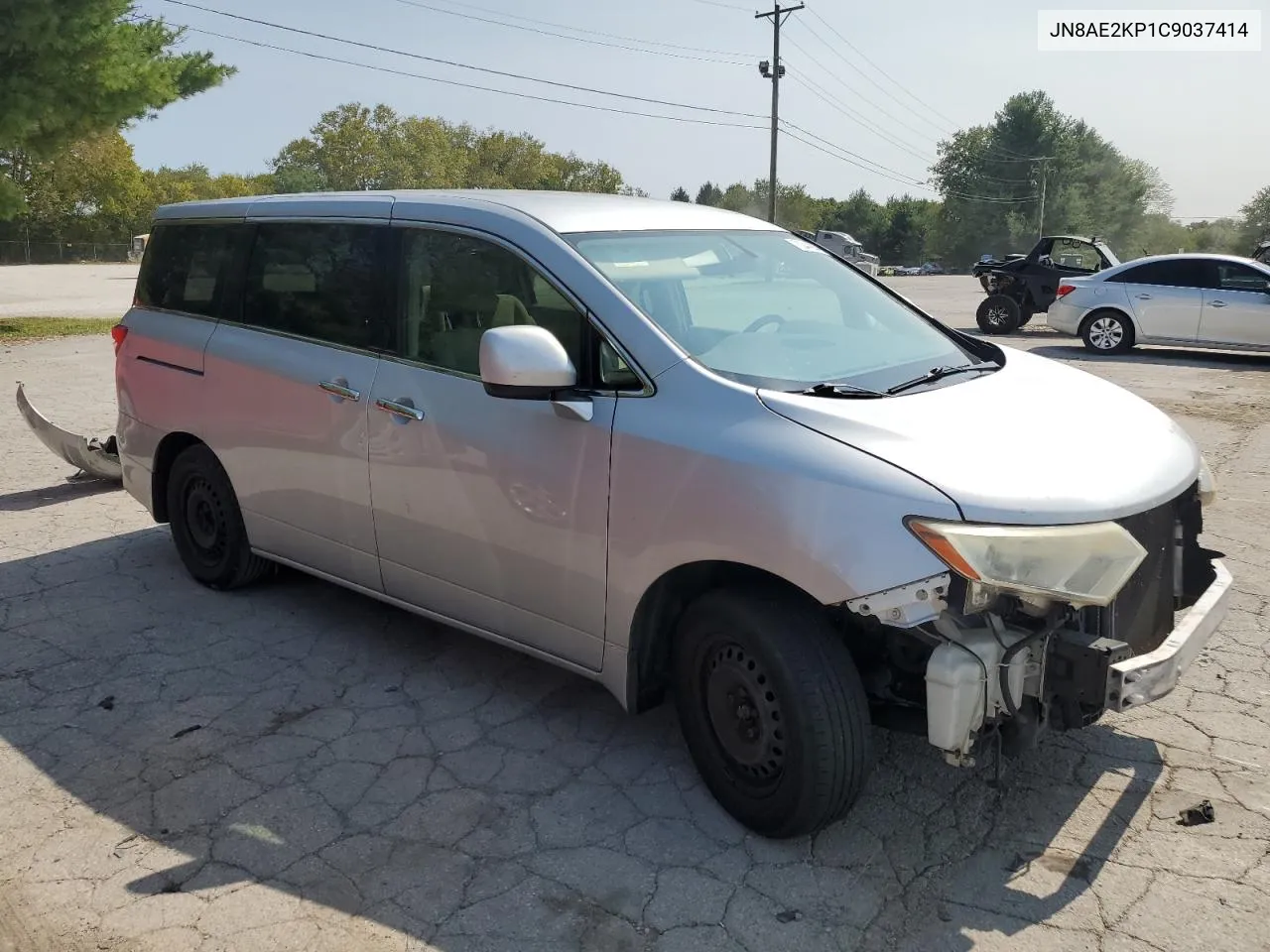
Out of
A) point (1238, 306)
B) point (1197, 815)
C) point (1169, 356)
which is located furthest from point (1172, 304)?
point (1197, 815)

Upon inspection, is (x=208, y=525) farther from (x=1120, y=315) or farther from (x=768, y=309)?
(x=1120, y=315)

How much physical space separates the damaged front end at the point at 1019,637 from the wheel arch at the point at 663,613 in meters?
0.35

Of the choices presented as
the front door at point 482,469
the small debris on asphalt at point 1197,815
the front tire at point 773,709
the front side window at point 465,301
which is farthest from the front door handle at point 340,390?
the small debris on asphalt at point 1197,815

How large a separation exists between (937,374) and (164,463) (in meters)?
3.80

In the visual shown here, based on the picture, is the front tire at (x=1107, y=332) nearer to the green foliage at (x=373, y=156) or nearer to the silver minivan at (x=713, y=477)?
the silver minivan at (x=713, y=477)

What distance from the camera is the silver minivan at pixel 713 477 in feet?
8.81

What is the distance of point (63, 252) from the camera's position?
64.9 metres

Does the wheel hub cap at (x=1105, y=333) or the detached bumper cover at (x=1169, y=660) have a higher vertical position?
the wheel hub cap at (x=1105, y=333)

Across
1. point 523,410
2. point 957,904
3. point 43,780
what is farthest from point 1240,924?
point 43,780

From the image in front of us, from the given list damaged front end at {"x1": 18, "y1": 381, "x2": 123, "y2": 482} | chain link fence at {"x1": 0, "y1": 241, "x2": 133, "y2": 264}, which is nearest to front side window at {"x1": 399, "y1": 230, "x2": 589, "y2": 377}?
damaged front end at {"x1": 18, "y1": 381, "x2": 123, "y2": 482}

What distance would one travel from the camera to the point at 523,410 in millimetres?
3457

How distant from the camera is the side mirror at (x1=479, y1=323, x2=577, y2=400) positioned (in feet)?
10.3

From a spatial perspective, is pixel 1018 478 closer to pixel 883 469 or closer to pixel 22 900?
pixel 883 469

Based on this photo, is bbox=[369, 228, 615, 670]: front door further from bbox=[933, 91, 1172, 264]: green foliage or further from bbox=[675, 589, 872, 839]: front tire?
bbox=[933, 91, 1172, 264]: green foliage
